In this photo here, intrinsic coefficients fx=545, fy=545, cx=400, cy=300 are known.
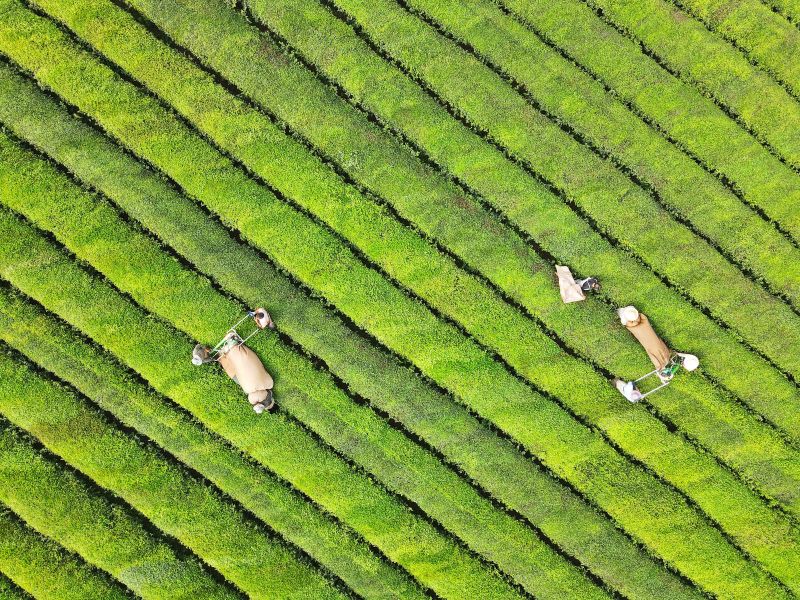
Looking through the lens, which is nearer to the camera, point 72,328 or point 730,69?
point 72,328

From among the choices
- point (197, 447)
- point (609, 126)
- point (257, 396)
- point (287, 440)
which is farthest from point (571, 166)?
point (197, 447)

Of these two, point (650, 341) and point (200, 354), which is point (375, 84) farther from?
point (650, 341)

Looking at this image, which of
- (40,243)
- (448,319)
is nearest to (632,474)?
(448,319)

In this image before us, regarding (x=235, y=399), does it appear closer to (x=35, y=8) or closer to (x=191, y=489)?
(x=191, y=489)

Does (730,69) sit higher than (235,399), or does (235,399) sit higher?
(730,69)

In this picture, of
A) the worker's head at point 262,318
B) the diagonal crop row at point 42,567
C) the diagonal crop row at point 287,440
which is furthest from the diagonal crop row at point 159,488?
the worker's head at point 262,318

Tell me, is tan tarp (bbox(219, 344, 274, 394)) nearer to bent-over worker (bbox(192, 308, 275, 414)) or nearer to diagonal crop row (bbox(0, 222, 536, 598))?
bent-over worker (bbox(192, 308, 275, 414))

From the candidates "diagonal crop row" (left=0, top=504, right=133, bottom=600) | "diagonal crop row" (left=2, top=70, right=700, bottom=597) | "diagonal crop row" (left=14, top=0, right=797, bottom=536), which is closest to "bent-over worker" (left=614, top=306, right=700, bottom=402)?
"diagonal crop row" (left=14, top=0, right=797, bottom=536)

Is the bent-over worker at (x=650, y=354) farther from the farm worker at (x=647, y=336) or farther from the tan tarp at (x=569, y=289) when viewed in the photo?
the tan tarp at (x=569, y=289)
